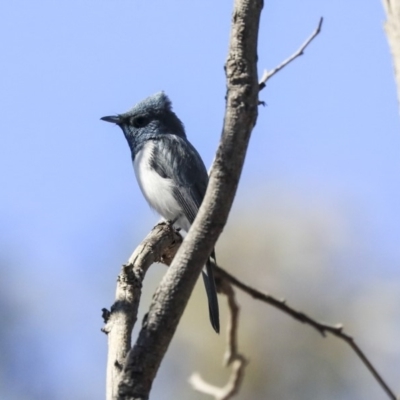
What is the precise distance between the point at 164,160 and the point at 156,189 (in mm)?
323

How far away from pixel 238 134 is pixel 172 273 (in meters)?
0.43

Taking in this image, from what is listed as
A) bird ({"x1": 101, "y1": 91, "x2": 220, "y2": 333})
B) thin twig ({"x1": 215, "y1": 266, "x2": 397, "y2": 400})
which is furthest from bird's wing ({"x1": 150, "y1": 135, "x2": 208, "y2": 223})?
thin twig ({"x1": 215, "y1": 266, "x2": 397, "y2": 400})

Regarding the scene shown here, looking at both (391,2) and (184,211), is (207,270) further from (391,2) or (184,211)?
(391,2)

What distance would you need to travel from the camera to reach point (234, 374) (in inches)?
68.1

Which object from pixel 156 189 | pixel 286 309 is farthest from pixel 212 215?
pixel 156 189

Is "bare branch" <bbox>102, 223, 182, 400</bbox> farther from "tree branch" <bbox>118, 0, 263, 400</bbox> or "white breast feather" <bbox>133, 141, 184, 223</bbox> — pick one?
"white breast feather" <bbox>133, 141, 184, 223</bbox>

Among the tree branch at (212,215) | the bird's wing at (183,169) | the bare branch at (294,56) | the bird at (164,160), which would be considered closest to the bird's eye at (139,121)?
the bird at (164,160)

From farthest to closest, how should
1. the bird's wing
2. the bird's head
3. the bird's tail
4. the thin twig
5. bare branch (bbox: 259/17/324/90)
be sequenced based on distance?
the bird's head, the bird's wing, the bird's tail, bare branch (bbox: 259/17/324/90), the thin twig

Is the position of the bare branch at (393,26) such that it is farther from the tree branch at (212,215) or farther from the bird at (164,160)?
the bird at (164,160)

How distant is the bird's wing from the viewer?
6391 millimetres

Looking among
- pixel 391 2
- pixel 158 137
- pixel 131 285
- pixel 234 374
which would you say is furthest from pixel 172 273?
pixel 158 137

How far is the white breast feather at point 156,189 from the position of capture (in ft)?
21.1

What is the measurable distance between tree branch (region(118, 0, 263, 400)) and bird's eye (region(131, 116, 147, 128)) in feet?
16.4

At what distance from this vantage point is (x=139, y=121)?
7305 mm
